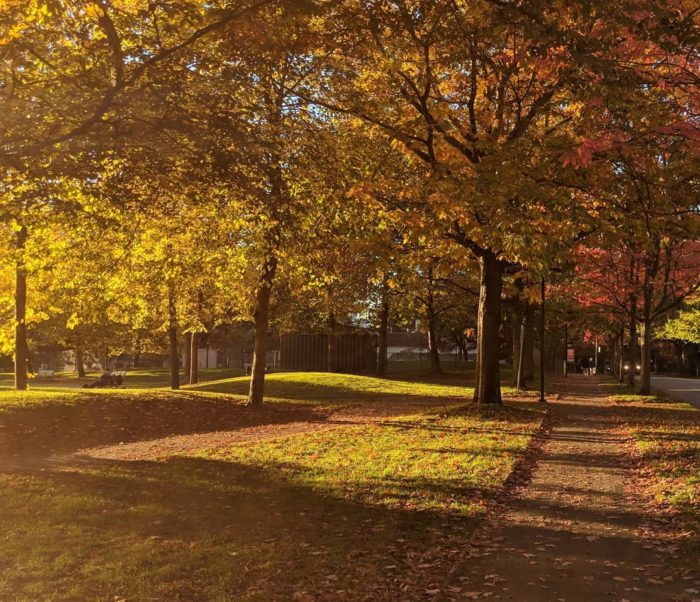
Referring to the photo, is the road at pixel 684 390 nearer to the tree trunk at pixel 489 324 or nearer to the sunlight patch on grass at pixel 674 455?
the sunlight patch on grass at pixel 674 455

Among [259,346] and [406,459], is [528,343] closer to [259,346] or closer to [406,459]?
[259,346]

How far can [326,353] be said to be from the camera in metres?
39.2

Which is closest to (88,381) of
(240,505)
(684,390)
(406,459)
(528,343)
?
(528,343)

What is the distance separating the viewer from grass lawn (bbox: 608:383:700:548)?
23.4ft

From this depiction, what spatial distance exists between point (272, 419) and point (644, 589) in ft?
41.4

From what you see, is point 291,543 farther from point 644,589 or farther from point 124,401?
point 124,401

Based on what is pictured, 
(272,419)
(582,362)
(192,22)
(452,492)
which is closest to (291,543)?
(452,492)

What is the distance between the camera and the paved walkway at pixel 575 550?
4797 mm

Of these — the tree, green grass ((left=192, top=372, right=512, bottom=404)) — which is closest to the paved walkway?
the tree

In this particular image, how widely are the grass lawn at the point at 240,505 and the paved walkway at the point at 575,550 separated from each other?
341 millimetres

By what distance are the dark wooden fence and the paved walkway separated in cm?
2944

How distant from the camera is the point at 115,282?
17328 mm

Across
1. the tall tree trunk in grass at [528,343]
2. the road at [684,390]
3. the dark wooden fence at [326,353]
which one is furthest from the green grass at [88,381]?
the road at [684,390]

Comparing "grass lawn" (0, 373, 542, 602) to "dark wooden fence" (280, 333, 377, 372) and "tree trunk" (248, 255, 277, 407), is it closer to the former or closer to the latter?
"tree trunk" (248, 255, 277, 407)
